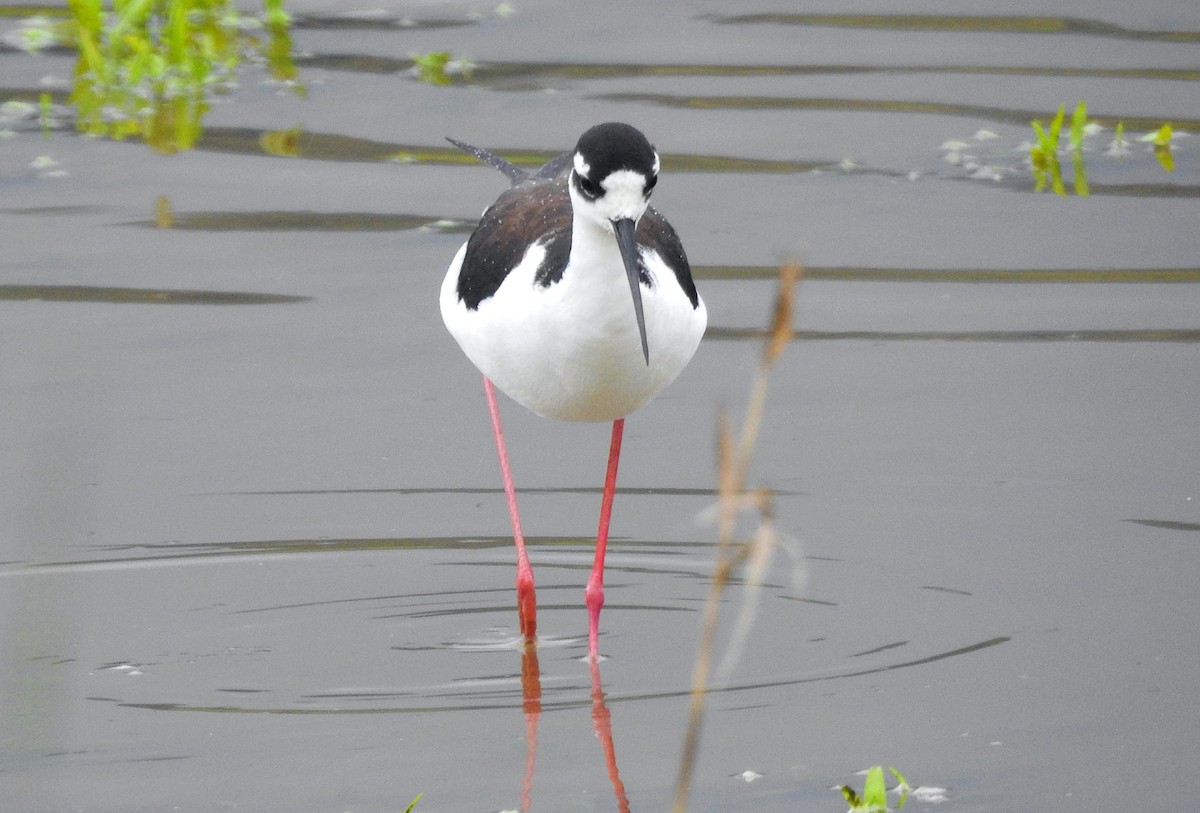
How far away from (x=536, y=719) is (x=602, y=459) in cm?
182

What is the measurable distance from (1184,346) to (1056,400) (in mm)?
726

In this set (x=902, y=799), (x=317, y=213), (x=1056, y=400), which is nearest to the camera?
(x=902, y=799)

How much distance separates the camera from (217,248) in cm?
827

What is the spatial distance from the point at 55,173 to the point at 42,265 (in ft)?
3.76

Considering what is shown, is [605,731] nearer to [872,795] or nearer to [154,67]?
[872,795]

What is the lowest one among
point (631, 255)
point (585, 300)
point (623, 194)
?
point (585, 300)

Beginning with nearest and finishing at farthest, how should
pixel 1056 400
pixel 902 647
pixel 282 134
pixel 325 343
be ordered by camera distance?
pixel 902 647 < pixel 1056 400 < pixel 325 343 < pixel 282 134

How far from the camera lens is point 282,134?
31.8 ft

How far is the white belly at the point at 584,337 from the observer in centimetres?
477

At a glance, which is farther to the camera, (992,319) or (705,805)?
(992,319)

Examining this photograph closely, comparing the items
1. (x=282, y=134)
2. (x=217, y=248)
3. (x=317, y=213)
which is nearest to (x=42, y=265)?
(x=217, y=248)

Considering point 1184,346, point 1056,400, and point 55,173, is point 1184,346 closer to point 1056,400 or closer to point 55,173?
point 1056,400

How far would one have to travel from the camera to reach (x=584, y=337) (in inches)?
190

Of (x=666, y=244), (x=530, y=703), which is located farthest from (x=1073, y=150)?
(x=530, y=703)
